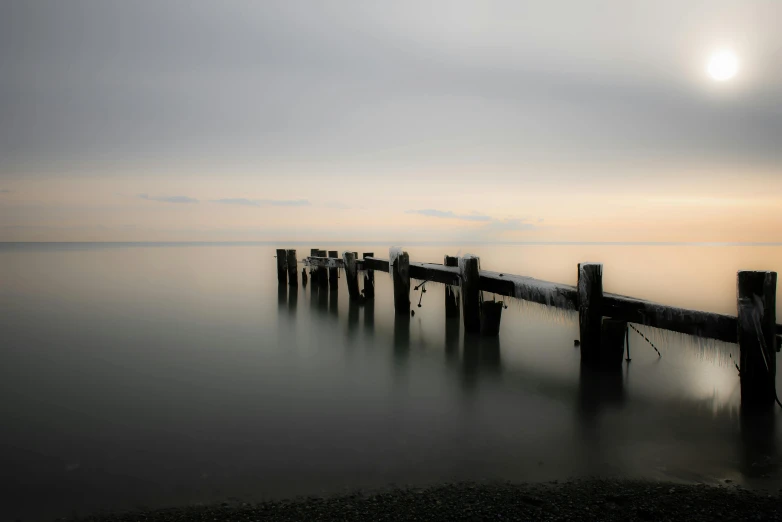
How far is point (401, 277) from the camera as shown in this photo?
11.6 meters

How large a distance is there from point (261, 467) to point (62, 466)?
1.78 meters

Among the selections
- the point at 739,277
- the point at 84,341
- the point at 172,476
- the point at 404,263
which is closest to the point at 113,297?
the point at 84,341

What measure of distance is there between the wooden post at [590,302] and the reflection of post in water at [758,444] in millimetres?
1909

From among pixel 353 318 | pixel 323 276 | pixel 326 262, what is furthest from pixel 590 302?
pixel 323 276

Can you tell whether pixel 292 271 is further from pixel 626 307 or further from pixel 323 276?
pixel 626 307

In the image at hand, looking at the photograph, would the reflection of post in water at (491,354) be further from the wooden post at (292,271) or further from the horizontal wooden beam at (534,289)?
the wooden post at (292,271)

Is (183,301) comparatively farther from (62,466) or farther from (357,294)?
(62,466)

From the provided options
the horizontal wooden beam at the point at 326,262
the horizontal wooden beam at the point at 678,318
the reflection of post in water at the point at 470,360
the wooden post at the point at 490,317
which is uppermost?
the horizontal wooden beam at the point at 326,262

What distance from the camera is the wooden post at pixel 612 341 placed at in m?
6.86

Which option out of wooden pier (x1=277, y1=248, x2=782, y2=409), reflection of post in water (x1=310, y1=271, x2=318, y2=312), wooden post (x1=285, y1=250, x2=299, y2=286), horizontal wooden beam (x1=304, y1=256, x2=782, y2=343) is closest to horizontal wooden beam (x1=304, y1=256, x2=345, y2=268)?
wooden post (x1=285, y1=250, x2=299, y2=286)

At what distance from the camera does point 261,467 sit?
4238 mm

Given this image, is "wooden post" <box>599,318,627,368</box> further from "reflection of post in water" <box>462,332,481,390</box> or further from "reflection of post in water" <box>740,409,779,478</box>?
"reflection of post in water" <box>462,332,481,390</box>

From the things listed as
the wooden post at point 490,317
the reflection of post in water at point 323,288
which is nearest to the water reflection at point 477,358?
the wooden post at point 490,317

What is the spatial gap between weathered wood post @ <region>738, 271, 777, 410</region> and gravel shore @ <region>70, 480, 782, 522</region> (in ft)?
6.77
